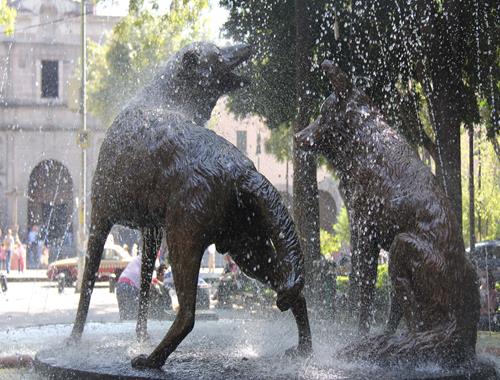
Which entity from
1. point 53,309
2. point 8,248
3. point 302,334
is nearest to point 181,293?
point 302,334

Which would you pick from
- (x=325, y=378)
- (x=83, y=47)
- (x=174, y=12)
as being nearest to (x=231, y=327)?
(x=325, y=378)

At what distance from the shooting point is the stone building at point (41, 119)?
127ft

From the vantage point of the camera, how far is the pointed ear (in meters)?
5.39

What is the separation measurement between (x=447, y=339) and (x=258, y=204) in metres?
1.36

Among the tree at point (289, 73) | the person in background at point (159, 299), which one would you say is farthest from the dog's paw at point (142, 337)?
the tree at point (289, 73)

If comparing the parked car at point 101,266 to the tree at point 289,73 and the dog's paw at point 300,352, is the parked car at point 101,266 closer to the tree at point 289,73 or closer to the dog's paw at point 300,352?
the tree at point 289,73

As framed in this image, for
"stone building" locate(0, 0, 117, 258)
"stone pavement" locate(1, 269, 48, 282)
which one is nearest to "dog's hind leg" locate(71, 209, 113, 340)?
"stone pavement" locate(1, 269, 48, 282)

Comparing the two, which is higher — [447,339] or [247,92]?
[247,92]

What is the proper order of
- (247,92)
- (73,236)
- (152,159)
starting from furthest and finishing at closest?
(73,236) → (247,92) → (152,159)

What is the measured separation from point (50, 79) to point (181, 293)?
38467mm

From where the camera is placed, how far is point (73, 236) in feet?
129

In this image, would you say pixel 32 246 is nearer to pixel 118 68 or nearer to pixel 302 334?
pixel 118 68

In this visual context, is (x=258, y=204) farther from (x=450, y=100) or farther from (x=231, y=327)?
(x=450, y=100)

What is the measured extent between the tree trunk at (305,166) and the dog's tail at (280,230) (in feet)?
22.1
